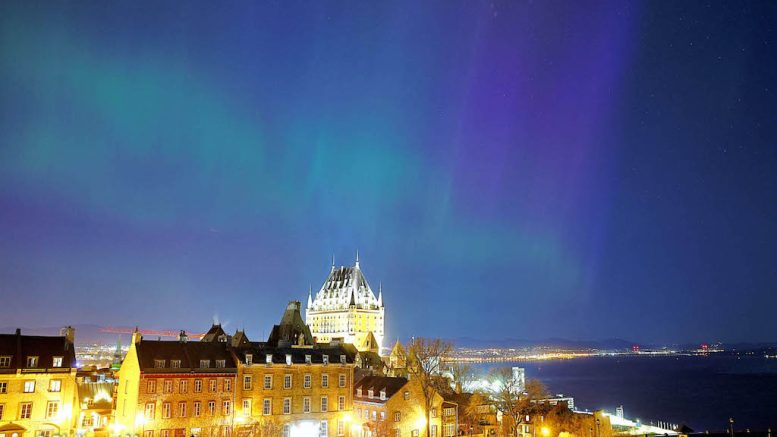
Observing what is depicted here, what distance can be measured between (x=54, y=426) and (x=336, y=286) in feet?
467

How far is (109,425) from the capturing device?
2365 inches

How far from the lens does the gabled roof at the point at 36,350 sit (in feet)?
188

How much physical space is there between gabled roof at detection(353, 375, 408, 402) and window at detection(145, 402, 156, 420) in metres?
23.0

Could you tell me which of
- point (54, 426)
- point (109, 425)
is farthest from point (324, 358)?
point (54, 426)

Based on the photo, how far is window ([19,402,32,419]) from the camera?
55875mm

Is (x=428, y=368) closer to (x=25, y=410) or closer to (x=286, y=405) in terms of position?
(x=286, y=405)

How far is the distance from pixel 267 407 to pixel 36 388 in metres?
22.7

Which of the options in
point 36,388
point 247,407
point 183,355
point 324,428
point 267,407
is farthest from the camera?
point 324,428

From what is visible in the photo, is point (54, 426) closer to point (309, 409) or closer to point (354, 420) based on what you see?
point (309, 409)

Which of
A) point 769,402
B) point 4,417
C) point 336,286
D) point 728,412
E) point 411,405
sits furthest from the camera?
point 336,286

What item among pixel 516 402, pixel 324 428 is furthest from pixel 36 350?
pixel 516 402

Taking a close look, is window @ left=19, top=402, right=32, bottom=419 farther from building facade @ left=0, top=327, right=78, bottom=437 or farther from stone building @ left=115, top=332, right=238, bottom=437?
stone building @ left=115, top=332, right=238, bottom=437

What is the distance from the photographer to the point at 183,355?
60.6 m

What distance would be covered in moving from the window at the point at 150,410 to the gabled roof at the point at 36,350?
36.0ft
